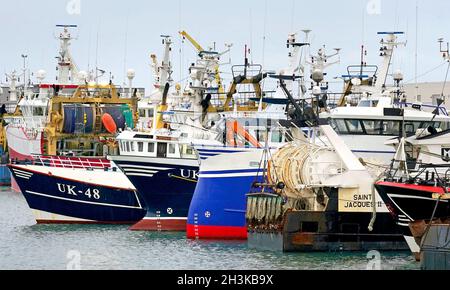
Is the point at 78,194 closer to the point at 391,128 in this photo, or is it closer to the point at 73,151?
the point at 73,151

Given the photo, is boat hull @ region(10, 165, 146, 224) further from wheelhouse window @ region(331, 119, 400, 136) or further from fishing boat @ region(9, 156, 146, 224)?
wheelhouse window @ region(331, 119, 400, 136)

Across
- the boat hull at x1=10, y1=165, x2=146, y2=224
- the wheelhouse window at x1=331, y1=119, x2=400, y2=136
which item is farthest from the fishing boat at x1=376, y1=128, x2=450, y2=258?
the boat hull at x1=10, y1=165, x2=146, y2=224

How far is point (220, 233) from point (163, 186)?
5.14 meters

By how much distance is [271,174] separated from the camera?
38.2 m

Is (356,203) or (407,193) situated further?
(356,203)

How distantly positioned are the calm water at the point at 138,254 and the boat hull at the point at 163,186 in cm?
100

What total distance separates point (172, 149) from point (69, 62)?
3184 cm

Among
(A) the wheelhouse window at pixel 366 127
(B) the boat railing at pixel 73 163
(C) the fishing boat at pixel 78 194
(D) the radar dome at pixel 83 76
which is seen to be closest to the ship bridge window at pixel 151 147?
(C) the fishing boat at pixel 78 194

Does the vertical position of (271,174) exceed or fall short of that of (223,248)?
it exceeds it

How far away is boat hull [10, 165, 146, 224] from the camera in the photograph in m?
51.2

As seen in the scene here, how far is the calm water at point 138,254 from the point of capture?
34844 mm

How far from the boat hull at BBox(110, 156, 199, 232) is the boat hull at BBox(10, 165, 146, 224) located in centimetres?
372
